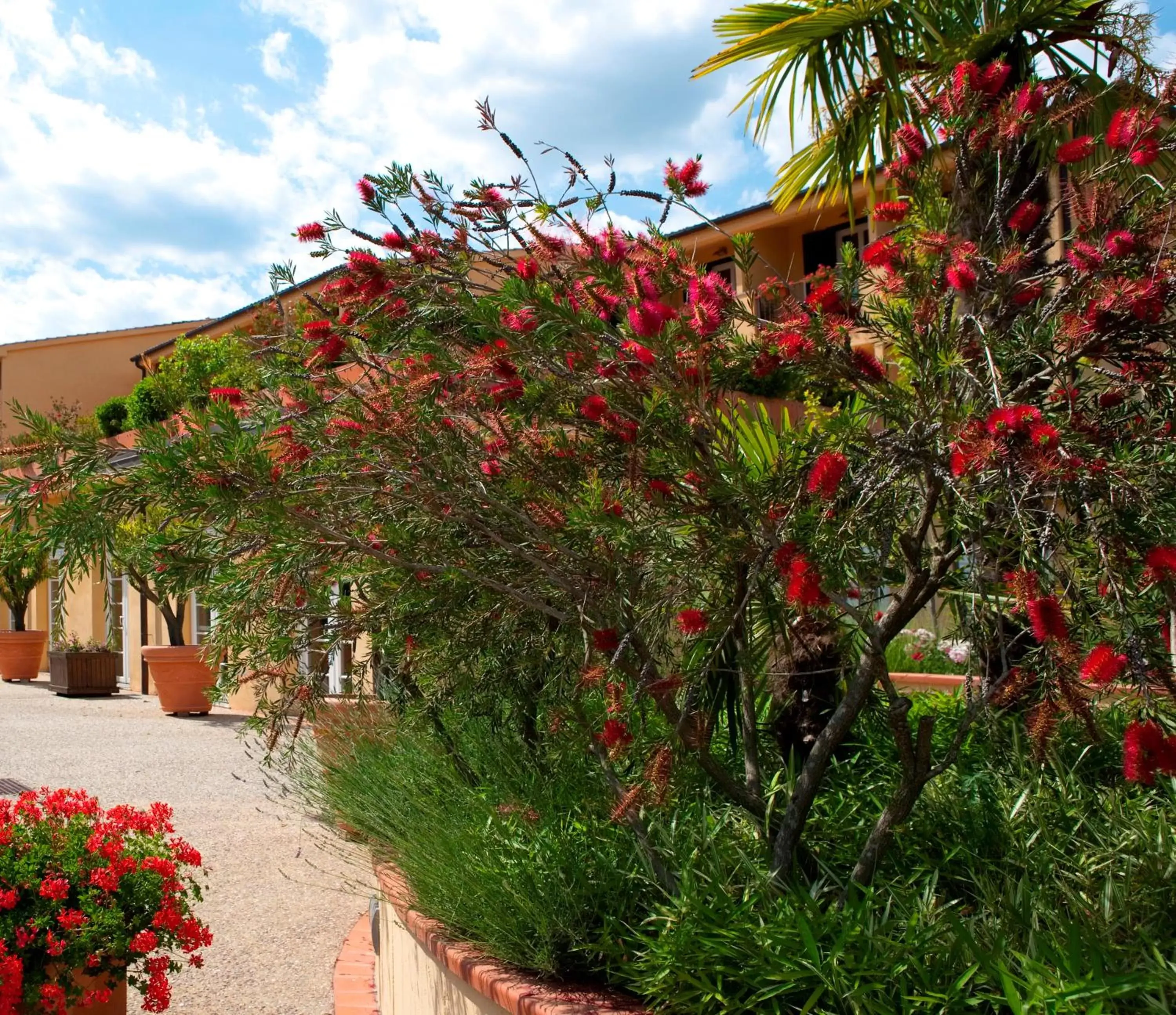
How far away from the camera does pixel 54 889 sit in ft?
11.3

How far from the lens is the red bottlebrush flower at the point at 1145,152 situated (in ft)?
8.42

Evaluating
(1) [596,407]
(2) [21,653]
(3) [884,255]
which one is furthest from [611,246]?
(2) [21,653]

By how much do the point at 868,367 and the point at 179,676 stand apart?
548 inches

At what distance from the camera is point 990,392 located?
91.3 inches

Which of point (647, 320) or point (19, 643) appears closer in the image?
point (647, 320)

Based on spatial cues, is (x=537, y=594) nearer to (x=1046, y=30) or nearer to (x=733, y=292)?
(x=733, y=292)

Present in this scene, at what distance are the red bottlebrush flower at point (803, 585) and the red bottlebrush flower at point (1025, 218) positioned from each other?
1.16m

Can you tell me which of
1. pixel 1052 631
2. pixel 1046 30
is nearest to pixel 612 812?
pixel 1052 631

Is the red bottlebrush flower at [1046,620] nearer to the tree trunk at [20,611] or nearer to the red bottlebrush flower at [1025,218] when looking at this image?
the red bottlebrush flower at [1025,218]

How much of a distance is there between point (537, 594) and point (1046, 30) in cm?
474

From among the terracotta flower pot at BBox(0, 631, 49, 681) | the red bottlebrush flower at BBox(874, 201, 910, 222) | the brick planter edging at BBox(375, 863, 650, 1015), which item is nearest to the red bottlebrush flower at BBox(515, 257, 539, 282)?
the red bottlebrush flower at BBox(874, 201, 910, 222)

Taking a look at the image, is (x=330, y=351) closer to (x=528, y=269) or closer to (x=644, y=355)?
(x=528, y=269)

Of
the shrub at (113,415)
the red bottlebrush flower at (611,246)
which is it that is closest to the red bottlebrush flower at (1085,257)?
the red bottlebrush flower at (611,246)

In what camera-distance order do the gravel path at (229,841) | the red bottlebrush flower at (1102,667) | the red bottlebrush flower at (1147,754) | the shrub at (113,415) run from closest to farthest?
the red bottlebrush flower at (1102,667) → the red bottlebrush flower at (1147,754) → the gravel path at (229,841) → the shrub at (113,415)
